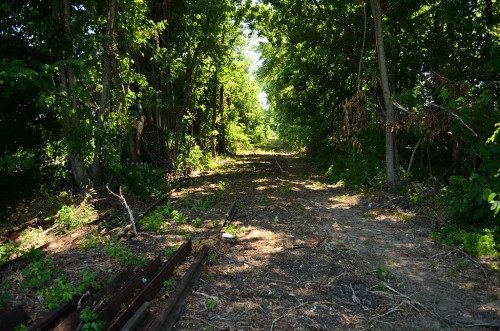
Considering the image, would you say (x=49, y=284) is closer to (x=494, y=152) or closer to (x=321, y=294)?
(x=321, y=294)

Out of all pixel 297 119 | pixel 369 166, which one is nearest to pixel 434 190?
pixel 369 166

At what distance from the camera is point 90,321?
386cm

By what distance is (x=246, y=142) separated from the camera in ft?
126

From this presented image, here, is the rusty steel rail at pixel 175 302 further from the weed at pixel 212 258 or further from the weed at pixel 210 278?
the weed at pixel 212 258

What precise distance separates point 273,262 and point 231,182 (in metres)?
9.16

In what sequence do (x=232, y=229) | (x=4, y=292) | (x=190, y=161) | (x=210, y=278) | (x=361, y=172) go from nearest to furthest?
(x=4, y=292)
(x=210, y=278)
(x=232, y=229)
(x=361, y=172)
(x=190, y=161)

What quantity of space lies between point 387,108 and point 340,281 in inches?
275

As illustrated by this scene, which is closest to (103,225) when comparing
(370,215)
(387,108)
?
(370,215)

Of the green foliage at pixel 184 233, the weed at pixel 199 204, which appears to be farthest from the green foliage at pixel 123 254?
the weed at pixel 199 204

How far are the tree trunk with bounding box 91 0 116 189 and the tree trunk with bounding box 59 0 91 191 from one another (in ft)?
1.08

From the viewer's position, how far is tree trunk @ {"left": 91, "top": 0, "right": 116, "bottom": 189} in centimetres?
980

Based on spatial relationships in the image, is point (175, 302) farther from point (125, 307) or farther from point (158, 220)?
point (158, 220)

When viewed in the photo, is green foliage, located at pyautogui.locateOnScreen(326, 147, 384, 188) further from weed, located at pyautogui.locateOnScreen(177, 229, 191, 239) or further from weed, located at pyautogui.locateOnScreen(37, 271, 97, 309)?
weed, located at pyautogui.locateOnScreen(37, 271, 97, 309)

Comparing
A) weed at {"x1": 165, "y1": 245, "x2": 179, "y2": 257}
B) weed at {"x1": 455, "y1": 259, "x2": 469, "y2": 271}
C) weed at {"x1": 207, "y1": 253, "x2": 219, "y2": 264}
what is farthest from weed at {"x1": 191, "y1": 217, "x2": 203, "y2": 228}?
weed at {"x1": 455, "y1": 259, "x2": 469, "y2": 271}
